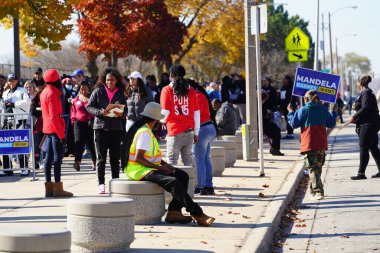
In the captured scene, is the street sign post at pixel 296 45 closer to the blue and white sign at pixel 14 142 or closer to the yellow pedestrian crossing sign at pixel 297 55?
the yellow pedestrian crossing sign at pixel 297 55

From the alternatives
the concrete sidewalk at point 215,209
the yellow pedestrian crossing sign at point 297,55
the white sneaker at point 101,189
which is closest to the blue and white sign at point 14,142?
the concrete sidewalk at point 215,209

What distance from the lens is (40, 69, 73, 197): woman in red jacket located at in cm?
1453

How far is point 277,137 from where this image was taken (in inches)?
947

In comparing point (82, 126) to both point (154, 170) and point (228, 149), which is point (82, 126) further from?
point (154, 170)

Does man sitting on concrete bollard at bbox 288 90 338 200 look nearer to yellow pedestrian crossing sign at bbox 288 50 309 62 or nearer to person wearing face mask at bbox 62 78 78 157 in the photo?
person wearing face mask at bbox 62 78 78 157

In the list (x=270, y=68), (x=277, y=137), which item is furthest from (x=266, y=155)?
(x=270, y=68)

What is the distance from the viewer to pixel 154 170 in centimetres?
1131

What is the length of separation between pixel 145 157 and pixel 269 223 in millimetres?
1666

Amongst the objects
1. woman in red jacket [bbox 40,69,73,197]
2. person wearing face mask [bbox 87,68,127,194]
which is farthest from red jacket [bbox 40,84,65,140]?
person wearing face mask [bbox 87,68,127,194]

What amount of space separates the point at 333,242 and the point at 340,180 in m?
7.55

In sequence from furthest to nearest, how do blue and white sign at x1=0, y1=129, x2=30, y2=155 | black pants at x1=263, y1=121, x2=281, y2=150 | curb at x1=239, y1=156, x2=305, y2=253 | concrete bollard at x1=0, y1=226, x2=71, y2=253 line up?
black pants at x1=263, y1=121, x2=281, y2=150 < blue and white sign at x1=0, y1=129, x2=30, y2=155 < curb at x1=239, y1=156, x2=305, y2=253 < concrete bollard at x1=0, y1=226, x2=71, y2=253

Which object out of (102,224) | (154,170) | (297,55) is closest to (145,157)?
(154,170)

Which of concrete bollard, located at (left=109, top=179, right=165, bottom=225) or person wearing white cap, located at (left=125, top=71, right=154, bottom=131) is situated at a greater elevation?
person wearing white cap, located at (left=125, top=71, right=154, bottom=131)

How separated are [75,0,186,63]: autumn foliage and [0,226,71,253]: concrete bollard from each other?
31.5 metres
